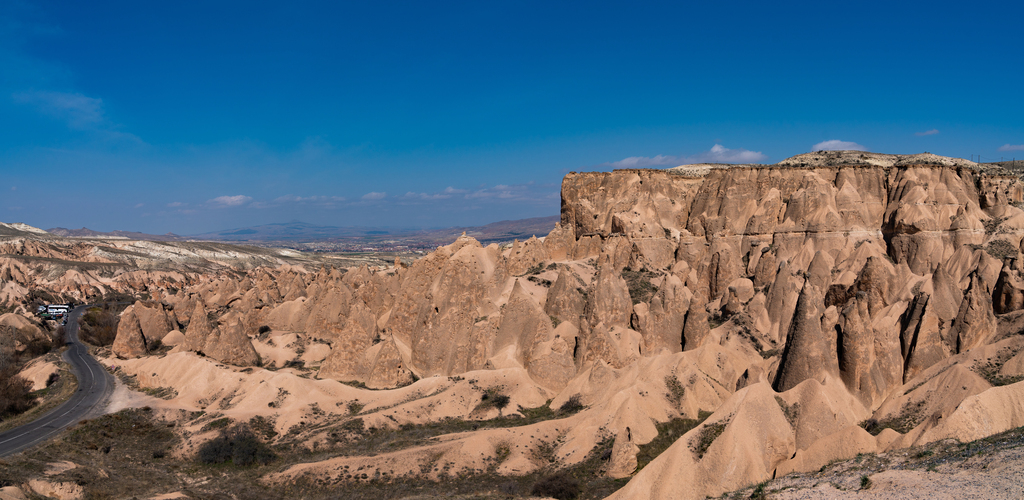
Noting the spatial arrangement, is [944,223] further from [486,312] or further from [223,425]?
[223,425]

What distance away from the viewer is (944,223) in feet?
182

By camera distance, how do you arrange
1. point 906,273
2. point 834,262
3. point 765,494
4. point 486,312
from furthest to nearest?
point 834,262
point 486,312
point 906,273
point 765,494

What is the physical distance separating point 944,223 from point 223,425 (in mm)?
65178

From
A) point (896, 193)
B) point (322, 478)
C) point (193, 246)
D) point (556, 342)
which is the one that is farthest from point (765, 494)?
point (193, 246)

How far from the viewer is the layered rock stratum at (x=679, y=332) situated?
22.7 m

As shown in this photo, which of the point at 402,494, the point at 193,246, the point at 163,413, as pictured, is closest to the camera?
the point at 402,494

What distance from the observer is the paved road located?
30828 millimetres

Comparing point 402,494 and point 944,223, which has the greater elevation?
point 944,223

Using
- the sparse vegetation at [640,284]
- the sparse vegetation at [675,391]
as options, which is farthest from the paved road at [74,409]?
the sparse vegetation at [640,284]

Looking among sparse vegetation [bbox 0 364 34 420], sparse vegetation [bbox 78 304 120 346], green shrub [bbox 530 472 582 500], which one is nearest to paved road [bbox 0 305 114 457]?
sparse vegetation [bbox 0 364 34 420]

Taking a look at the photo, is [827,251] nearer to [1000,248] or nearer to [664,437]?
[1000,248]

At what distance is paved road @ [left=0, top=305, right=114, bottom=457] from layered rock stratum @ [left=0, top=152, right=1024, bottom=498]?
2.80 meters

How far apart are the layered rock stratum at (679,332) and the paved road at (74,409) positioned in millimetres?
2803

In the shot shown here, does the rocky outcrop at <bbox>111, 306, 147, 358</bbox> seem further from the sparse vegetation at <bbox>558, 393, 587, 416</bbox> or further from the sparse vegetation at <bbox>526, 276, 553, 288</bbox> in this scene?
the sparse vegetation at <bbox>558, 393, 587, 416</bbox>
